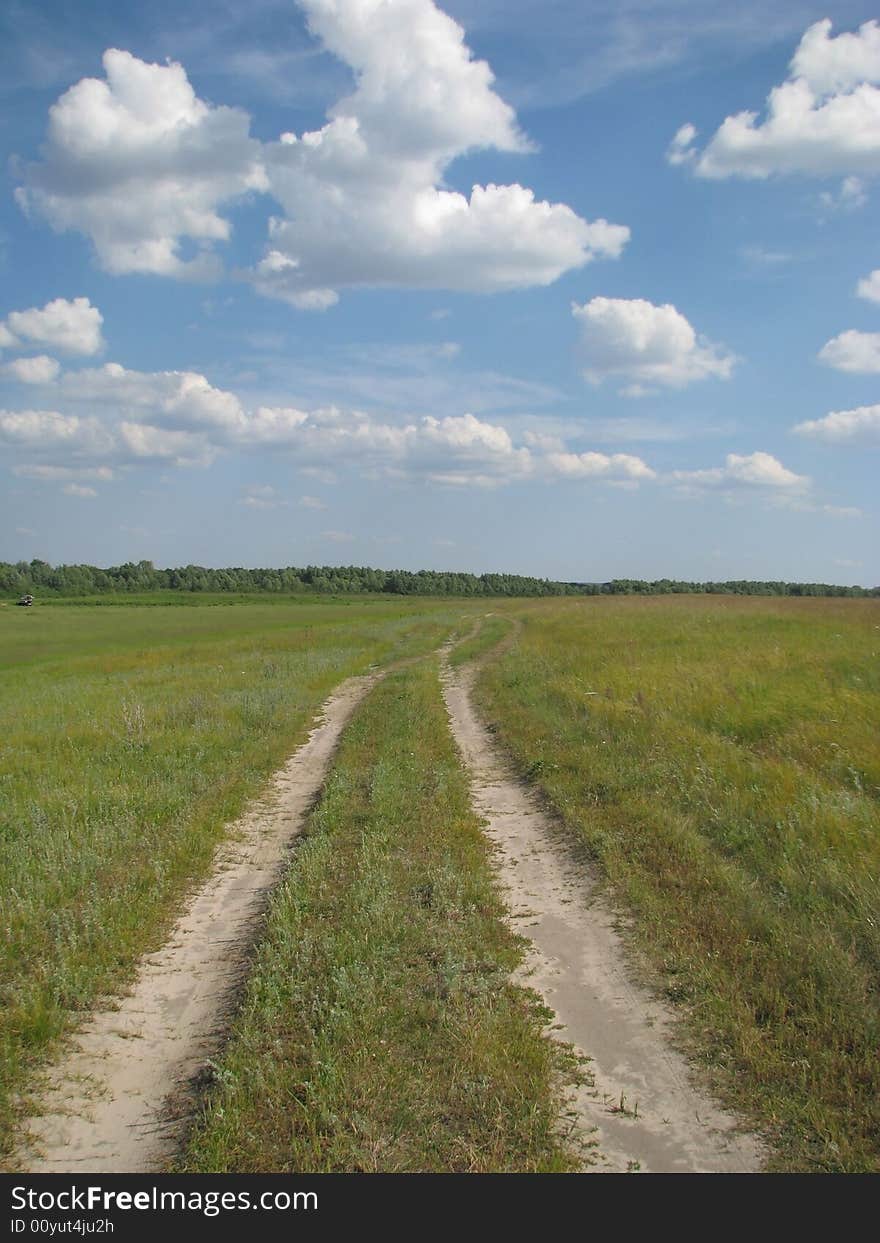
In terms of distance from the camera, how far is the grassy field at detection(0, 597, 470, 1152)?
5.70 meters

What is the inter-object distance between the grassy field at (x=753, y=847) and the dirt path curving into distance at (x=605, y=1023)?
21 cm

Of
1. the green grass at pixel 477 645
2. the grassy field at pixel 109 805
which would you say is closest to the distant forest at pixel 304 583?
the green grass at pixel 477 645

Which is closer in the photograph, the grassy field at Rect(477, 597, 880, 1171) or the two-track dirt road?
the two-track dirt road

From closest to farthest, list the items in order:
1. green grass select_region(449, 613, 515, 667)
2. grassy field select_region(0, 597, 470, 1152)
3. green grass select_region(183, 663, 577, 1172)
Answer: green grass select_region(183, 663, 577, 1172) < grassy field select_region(0, 597, 470, 1152) < green grass select_region(449, 613, 515, 667)

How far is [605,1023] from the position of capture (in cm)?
500

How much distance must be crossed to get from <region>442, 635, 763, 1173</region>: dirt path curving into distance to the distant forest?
105212mm

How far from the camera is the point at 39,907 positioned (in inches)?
267

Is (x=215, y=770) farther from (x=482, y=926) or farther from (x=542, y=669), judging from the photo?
(x=542, y=669)

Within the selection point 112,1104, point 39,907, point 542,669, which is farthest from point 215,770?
point 542,669
